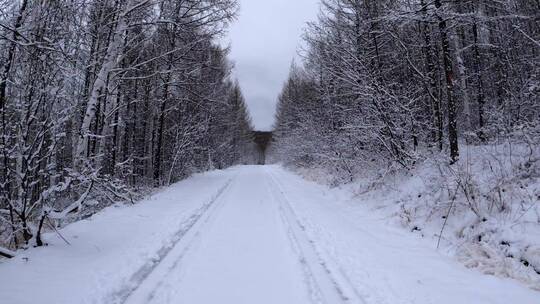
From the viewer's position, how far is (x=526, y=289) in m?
4.38

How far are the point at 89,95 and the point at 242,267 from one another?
8.63 m

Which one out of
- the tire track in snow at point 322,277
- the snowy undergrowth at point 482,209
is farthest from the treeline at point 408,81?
the tire track in snow at point 322,277

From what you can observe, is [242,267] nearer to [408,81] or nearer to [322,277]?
[322,277]

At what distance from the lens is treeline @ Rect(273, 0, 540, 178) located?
9.52 m

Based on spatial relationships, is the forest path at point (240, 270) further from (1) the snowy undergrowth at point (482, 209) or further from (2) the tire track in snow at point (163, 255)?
(1) the snowy undergrowth at point (482, 209)

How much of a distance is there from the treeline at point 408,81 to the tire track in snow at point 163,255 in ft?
17.3

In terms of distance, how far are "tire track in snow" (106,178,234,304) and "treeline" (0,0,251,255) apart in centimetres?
124

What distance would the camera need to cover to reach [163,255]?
5.66m

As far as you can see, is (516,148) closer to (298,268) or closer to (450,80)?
(450,80)

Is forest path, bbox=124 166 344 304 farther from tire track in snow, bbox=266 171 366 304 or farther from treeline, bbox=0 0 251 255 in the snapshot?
treeline, bbox=0 0 251 255

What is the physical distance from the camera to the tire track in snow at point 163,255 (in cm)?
412

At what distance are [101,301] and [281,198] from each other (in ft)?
30.0

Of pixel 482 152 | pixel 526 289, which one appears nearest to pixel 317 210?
pixel 482 152

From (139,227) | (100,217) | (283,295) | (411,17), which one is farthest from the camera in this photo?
(411,17)
